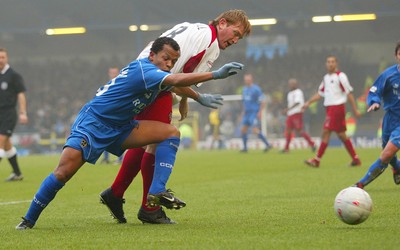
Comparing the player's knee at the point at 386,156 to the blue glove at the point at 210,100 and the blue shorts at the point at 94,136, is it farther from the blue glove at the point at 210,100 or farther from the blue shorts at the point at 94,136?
the blue shorts at the point at 94,136

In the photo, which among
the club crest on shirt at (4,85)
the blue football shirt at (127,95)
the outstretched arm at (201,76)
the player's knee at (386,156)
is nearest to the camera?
the outstretched arm at (201,76)

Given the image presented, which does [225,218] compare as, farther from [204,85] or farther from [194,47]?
[204,85]

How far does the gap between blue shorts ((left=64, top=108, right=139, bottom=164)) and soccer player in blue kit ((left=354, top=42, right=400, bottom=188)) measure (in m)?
3.72

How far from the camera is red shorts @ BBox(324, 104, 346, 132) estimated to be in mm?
17391

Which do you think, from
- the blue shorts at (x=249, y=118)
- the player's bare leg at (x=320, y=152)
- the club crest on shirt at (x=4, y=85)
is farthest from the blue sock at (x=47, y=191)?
the blue shorts at (x=249, y=118)

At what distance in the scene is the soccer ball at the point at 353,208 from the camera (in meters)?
→ 6.84

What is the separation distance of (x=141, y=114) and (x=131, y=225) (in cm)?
105

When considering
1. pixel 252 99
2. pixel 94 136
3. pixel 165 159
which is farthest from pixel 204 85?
pixel 94 136

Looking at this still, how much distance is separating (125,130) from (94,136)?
302 mm

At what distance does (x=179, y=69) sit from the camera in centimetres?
764

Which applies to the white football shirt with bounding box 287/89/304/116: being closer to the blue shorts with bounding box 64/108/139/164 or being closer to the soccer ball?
the blue shorts with bounding box 64/108/139/164

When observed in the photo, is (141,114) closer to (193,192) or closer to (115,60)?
(193,192)

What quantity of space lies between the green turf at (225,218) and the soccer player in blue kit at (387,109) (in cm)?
34

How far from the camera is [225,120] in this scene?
34719 mm
